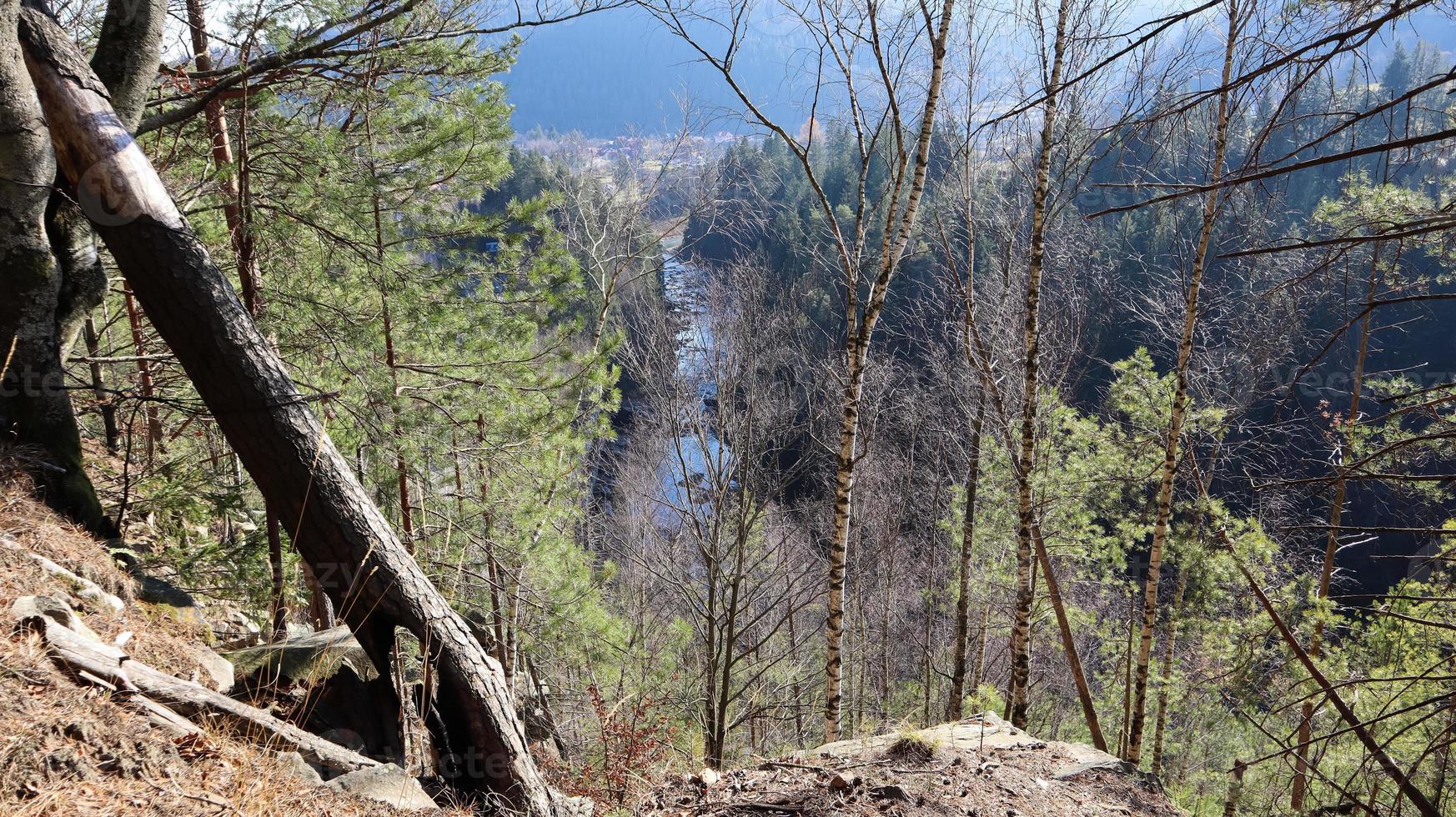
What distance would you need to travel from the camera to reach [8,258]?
318cm

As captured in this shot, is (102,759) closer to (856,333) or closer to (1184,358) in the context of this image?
(856,333)

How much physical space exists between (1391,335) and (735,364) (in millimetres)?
26863

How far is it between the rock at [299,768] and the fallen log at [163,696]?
2.6 inches

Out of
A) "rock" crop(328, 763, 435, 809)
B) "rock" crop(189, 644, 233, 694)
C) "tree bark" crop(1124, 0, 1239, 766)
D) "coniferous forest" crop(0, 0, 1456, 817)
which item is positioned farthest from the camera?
"tree bark" crop(1124, 0, 1239, 766)

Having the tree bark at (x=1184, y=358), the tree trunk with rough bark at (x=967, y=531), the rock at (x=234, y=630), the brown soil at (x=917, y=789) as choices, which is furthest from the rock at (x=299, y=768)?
the tree trunk with rough bark at (x=967, y=531)

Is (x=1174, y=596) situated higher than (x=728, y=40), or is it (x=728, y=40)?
(x=728, y=40)

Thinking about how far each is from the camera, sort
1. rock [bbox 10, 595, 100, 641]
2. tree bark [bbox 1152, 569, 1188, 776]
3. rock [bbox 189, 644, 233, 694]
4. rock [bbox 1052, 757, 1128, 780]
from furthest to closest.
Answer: tree bark [bbox 1152, 569, 1188, 776], rock [bbox 1052, 757, 1128, 780], rock [bbox 189, 644, 233, 694], rock [bbox 10, 595, 100, 641]

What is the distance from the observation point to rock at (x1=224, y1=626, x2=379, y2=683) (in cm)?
332

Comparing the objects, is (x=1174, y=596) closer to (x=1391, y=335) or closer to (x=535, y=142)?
(x=1391, y=335)

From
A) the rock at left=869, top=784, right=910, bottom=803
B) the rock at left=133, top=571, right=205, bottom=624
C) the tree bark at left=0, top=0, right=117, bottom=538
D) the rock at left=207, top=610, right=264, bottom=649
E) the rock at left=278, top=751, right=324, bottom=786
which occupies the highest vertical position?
the tree bark at left=0, top=0, right=117, bottom=538

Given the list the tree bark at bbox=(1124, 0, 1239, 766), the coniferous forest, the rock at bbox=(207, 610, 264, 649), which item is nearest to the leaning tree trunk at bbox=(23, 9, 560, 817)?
the coniferous forest

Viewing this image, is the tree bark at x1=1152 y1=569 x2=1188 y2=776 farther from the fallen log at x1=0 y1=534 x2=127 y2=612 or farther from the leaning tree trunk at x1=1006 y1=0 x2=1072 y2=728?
the fallen log at x1=0 y1=534 x2=127 y2=612

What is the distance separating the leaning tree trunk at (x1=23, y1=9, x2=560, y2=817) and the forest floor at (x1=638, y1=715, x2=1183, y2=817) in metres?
0.84

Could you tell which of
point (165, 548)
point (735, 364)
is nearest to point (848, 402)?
point (735, 364)
